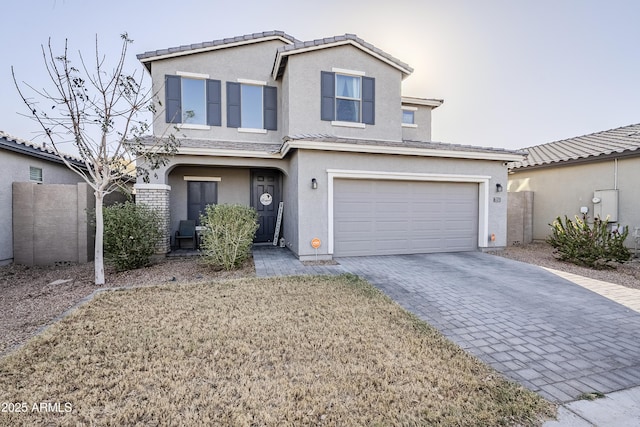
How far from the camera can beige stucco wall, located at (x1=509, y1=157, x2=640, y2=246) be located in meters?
10.0

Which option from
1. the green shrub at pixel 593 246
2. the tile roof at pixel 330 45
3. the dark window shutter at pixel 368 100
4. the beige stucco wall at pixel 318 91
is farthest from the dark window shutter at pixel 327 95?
the green shrub at pixel 593 246

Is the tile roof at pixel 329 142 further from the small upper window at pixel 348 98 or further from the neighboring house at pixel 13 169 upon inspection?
the neighboring house at pixel 13 169

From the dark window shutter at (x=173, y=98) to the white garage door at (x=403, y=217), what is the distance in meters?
6.17

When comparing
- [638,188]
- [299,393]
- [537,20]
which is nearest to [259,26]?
[537,20]

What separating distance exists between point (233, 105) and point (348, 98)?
4155mm

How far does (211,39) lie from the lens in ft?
35.1

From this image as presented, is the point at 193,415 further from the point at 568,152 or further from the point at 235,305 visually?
the point at 568,152

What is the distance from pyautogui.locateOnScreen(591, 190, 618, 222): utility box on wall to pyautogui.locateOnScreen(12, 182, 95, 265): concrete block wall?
54.5ft

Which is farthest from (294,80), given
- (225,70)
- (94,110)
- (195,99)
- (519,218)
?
(519,218)

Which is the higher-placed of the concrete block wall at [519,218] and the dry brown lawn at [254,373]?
the concrete block wall at [519,218]

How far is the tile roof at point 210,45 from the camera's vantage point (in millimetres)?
10234

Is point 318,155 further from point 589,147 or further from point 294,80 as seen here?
point 589,147

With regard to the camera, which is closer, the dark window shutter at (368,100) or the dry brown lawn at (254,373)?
the dry brown lawn at (254,373)

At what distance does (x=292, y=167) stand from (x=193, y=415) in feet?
→ 25.6
